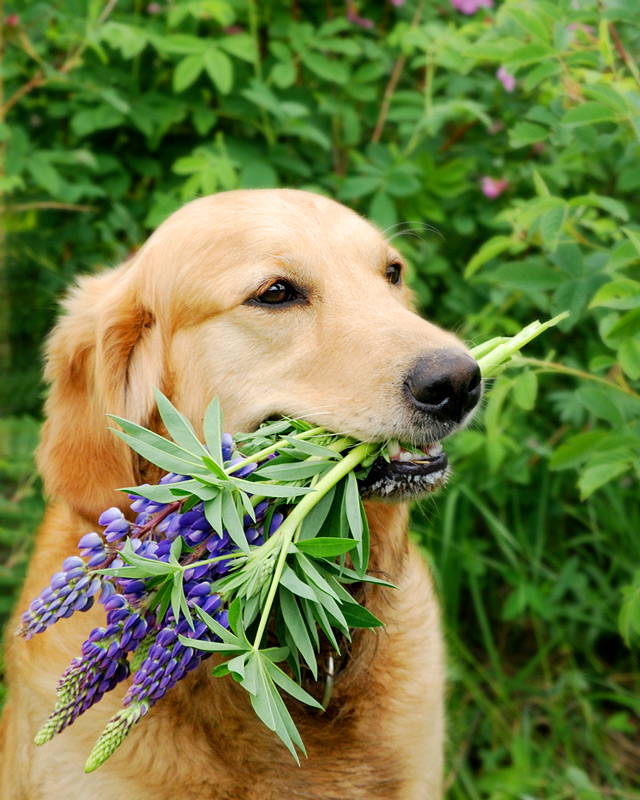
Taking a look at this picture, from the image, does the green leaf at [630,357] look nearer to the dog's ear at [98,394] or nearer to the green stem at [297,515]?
the green stem at [297,515]

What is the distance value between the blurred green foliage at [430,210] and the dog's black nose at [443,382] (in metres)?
1.27

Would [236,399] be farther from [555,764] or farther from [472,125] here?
[472,125]

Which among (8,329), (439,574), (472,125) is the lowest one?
(439,574)

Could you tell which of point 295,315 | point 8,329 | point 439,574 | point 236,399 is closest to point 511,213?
point 295,315

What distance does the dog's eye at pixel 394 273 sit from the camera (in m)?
2.55

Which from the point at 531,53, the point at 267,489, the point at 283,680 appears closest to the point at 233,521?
the point at 267,489

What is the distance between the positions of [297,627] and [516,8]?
195 centimetres

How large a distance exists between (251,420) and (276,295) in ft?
1.13

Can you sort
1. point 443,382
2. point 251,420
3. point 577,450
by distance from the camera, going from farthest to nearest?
1. point 577,450
2. point 251,420
3. point 443,382

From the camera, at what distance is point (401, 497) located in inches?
75.5

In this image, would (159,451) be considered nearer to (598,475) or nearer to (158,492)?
(158,492)

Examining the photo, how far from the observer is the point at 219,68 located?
3.41 m

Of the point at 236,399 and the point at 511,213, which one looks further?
the point at 511,213

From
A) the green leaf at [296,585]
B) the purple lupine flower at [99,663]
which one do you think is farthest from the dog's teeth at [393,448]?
the purple lupine flower at [99,663]
